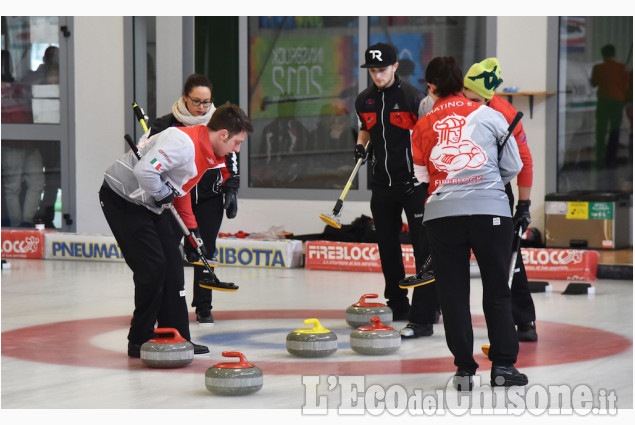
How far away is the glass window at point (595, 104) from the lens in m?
9.58

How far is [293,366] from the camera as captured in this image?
487cm

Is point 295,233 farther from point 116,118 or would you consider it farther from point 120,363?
point 120,363

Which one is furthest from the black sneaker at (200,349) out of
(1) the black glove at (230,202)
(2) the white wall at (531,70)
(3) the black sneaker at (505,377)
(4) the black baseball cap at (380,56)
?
(2) the white wall at (531,70)

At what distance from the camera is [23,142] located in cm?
1145

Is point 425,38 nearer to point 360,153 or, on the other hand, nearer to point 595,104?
point 595,104

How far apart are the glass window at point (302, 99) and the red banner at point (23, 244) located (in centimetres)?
218

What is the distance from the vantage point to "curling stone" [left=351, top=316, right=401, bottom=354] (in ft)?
16.8

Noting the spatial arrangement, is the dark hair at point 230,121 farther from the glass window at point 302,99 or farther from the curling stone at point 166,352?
the glass window at point 302,99

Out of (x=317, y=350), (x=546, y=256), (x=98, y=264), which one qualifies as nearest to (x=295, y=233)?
(x=98, y=264)

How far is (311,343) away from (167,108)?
618 cm

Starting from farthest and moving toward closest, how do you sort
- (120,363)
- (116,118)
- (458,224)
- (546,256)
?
(116,118) < (546,256) < (120,363) < (458,224)

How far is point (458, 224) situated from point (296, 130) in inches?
259

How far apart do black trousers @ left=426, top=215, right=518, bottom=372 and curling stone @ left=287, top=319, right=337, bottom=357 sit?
0.88 meters

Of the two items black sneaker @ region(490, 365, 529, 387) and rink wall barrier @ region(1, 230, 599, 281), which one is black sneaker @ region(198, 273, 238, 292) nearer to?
black sneaker @ region(490, 365, 529, 387)
